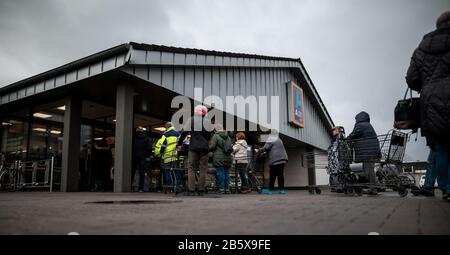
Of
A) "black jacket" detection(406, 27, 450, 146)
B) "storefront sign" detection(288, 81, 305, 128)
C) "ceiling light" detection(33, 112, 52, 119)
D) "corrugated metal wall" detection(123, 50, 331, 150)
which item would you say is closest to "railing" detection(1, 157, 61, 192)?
"ceiling light" detection(33, 112, 52, 119)

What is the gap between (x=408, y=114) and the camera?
522 centimetres

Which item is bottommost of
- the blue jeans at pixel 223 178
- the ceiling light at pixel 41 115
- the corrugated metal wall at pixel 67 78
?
the blue jeans at pixel 223 178

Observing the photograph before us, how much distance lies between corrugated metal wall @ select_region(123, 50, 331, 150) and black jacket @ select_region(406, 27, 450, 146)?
6.96m

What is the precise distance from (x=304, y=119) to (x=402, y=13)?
9177mm

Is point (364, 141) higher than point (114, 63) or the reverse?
the reverse

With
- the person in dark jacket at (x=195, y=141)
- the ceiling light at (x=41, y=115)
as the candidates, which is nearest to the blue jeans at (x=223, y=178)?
the person in dark jacket at (x=195, y=141)

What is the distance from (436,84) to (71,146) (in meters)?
10.9

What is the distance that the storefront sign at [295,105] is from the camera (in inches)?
721

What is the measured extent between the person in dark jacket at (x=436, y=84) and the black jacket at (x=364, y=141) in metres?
2.38

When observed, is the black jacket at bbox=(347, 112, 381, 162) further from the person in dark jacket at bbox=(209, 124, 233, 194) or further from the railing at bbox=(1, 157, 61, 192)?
the railing at bbox=(1, 157, 61, 192)

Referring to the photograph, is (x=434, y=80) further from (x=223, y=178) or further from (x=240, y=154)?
(x=240, y=154)

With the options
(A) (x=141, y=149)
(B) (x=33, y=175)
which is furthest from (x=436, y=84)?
(B) (x=33, y=175)

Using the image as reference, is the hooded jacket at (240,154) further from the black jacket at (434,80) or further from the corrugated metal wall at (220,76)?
the black jacket at (434,80)
